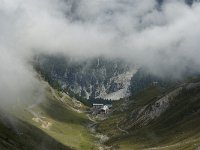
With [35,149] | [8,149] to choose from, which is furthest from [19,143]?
[8,149]

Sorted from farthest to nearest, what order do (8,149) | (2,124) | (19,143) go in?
(2,124) → (19,143) → (8,149)

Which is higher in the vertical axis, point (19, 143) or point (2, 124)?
point (2, 124)

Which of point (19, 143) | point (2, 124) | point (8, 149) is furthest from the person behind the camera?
point (2, 124)

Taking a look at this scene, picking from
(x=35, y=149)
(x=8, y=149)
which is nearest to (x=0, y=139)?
(x=8, y=149)

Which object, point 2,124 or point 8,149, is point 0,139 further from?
point 2,124

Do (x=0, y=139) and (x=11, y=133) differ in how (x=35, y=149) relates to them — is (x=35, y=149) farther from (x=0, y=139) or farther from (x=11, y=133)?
(x=0, y=139)

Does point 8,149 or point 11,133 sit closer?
point 8,149

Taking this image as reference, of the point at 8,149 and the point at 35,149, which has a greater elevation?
the point at 35,149

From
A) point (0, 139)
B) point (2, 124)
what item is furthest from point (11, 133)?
point (0, 139)

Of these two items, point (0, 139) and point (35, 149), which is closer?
point (0, 139)
